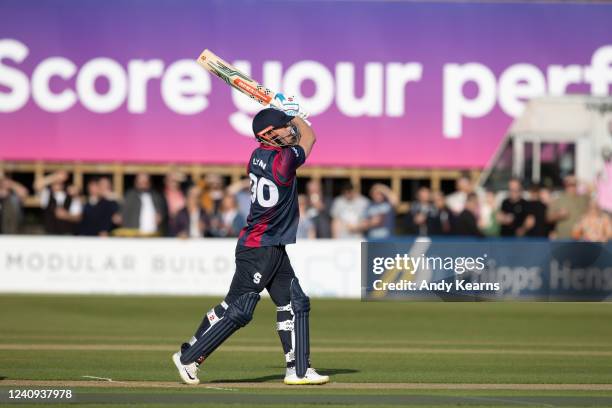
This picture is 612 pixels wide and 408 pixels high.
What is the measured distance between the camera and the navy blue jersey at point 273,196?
1029cm

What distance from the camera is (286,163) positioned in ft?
33.7

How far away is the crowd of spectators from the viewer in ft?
74.7

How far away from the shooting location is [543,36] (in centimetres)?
2708

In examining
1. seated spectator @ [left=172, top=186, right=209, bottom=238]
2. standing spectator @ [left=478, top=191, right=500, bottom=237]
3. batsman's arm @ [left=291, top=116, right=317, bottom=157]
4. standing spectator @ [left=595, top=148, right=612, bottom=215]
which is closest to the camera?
batsman's arm @ [left=291, top=116, right=317, bottom=157]

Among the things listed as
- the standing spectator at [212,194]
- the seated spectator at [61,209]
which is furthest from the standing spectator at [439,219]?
the seated spectator at [61,209]

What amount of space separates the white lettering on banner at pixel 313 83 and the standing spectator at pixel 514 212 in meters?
4.06

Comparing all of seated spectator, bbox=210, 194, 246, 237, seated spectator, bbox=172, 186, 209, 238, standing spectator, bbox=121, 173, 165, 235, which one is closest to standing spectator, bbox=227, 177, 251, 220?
seated spectator, bbox=210, 194, 246, 237

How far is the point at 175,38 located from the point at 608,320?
11351 mm

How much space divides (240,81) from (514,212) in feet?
42.9

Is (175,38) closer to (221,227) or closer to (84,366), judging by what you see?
(221,227)

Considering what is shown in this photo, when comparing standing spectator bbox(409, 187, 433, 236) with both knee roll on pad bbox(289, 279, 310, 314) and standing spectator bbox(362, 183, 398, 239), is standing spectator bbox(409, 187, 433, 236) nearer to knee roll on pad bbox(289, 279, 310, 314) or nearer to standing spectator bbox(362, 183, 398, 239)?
standing spectator bbox(362, 183, 398, 239)

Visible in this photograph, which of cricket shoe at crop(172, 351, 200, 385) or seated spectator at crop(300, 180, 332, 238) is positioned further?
seated spectator at crop(300, 180, 332, 238)

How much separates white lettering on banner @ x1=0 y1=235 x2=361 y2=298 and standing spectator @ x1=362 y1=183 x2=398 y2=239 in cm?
114

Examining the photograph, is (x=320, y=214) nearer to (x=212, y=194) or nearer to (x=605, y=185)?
(x=212, y=194)
